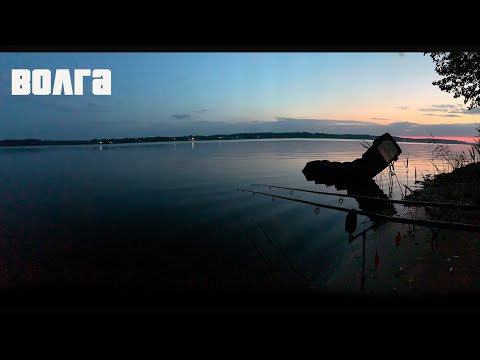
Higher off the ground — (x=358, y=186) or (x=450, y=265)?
(x=358, y=186)

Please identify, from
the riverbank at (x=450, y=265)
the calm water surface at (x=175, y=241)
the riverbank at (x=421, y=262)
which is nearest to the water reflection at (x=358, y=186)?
the calm water surface at (x=175, y=241)

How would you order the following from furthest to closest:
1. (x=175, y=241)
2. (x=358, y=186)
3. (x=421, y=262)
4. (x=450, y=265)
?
(x=358, y=186) < (x=175, y=241) < (x=421, y=262) < (x=450, y=265)

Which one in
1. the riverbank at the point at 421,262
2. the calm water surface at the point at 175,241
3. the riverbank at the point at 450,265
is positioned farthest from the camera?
the calm water surface at the point at 175,241

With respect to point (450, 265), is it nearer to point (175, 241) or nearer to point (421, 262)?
point (421, 262)

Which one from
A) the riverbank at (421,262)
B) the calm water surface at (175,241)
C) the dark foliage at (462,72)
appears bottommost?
the calm water surface at (175,241)

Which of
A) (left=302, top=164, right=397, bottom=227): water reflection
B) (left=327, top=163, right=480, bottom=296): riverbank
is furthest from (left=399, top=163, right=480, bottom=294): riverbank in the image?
(left=302, top=164, right=397, bottom=227): water reflection

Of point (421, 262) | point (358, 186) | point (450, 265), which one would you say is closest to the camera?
point (450, 265)

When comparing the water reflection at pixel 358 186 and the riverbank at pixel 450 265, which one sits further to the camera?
the water reflection at pixel 358 186

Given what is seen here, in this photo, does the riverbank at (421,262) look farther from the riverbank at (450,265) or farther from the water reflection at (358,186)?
the water reflection at (358,186)

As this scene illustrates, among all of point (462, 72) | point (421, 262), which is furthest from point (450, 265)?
point (462, 72)

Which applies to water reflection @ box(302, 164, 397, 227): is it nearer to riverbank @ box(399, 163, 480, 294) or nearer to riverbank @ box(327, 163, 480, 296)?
riverbank @ box(327, 163, 480, 296)

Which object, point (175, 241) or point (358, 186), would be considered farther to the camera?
point (358, 186)

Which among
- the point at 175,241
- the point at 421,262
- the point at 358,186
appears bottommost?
the point at 175,241
